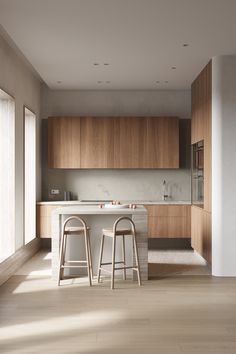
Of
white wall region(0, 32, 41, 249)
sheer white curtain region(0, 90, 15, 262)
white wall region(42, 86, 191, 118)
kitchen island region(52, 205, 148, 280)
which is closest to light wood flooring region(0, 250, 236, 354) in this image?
kitchen island region(52, 205, 148, 280)

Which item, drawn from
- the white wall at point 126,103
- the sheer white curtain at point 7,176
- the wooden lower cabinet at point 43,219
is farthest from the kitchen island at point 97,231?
the white wall at point 126,103

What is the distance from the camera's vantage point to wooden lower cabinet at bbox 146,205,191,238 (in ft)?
27.7

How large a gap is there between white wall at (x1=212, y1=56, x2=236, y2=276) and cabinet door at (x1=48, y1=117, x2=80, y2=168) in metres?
3.13

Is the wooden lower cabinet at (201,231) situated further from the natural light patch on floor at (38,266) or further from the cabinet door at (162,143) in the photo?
the natural light patch on floor at (38,266)

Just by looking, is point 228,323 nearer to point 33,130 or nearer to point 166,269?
point 166,269

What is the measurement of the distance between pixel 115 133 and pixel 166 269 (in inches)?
112

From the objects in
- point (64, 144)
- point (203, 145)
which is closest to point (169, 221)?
point (203, 145)

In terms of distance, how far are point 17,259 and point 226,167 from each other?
3.10m

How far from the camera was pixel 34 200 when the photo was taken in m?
8.43

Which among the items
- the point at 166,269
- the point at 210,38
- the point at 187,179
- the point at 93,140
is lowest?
the point at 166,269

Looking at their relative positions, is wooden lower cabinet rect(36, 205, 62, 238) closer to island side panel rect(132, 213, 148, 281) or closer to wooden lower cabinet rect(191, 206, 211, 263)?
wooden lower cabinet rect(191, 206, 211, 263)

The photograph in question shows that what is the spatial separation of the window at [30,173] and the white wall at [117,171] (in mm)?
700

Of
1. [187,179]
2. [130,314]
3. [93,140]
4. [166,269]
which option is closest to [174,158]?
[187,179]

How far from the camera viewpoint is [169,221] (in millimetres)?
8484
